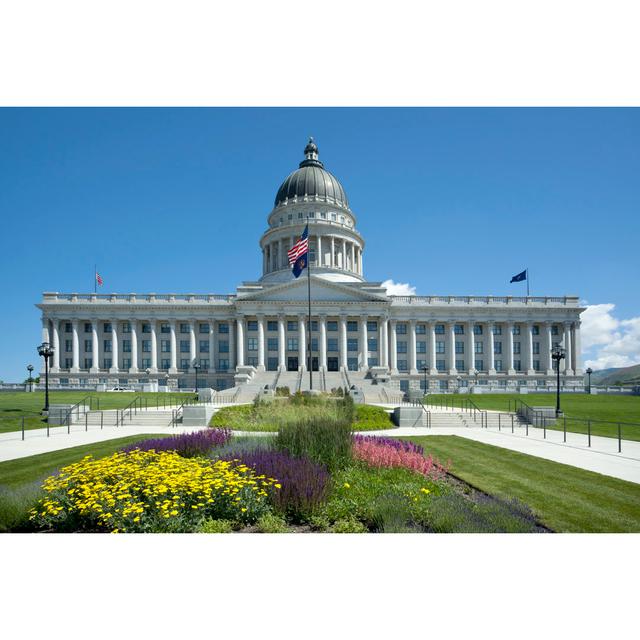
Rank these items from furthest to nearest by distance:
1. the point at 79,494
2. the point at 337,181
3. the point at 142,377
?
the point at 337,181
the point at 142,377
the point at 79,494

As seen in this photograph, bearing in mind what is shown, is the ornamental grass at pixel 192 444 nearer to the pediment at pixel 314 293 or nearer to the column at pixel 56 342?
the pediment at pixel 314 293

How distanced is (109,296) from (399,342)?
56579 mm

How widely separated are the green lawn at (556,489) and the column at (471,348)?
6390 cm

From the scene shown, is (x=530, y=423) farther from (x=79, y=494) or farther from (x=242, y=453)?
(x=79, y=494)

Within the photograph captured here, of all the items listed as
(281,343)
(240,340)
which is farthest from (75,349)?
(281,343)

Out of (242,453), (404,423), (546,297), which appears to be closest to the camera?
(242,453)

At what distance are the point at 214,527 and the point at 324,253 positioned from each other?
81.1 m

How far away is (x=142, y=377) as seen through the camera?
74.3 metres

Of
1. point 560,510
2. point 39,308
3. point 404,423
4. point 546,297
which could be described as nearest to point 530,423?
point 404,423

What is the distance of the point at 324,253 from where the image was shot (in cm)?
8631

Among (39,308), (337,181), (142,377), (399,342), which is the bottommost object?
(142,377)

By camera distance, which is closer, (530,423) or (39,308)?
(530,423)

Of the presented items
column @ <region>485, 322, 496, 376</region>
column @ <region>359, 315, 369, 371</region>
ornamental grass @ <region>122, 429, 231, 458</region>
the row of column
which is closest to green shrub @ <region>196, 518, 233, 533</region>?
ornamental grass @ <region>122, 429, 231, 458</region>
